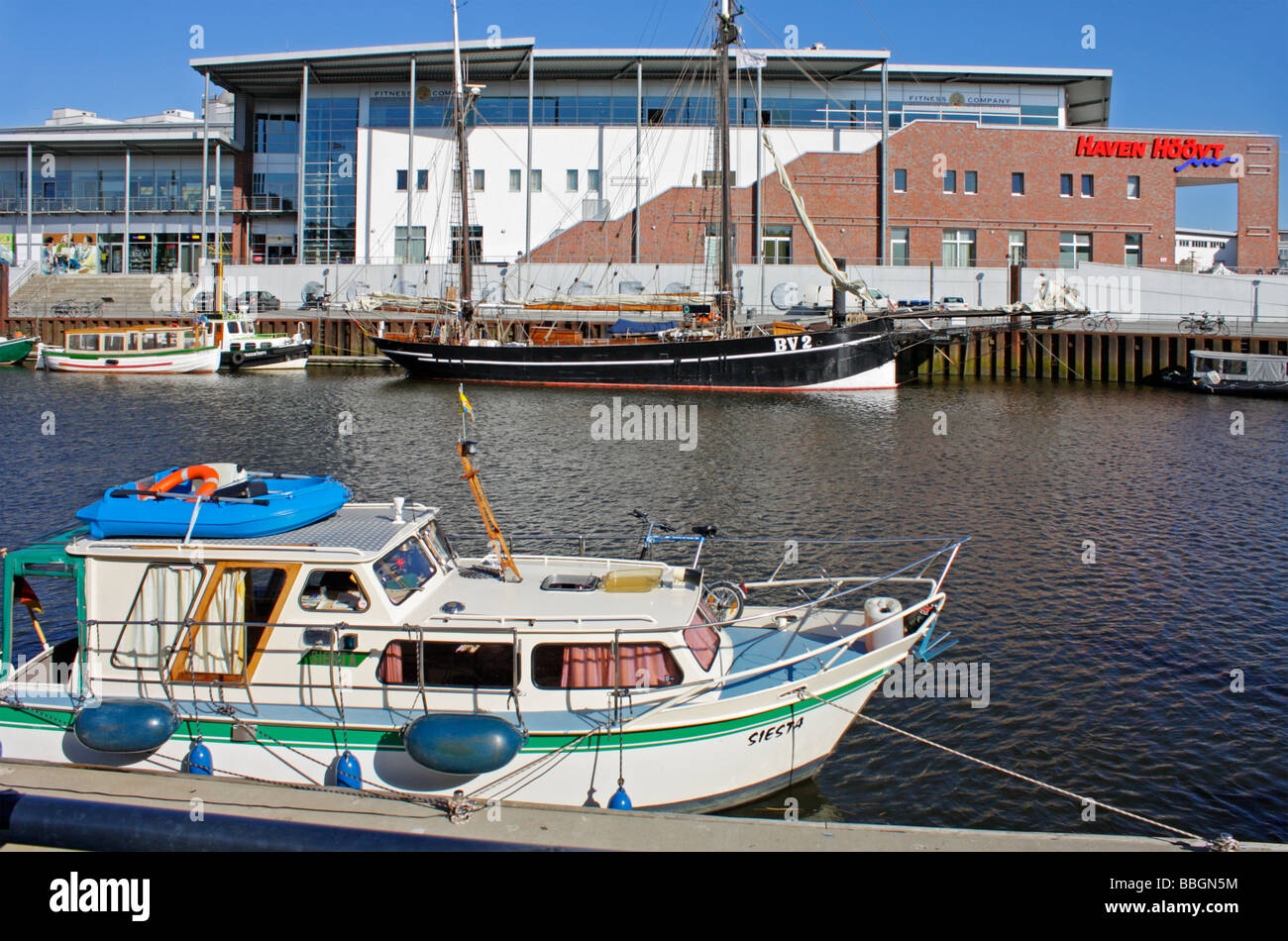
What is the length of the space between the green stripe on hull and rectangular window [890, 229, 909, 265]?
2254 inches

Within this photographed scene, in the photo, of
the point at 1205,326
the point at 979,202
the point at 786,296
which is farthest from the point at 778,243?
the point at 1205,326

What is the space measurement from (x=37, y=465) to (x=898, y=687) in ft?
74.4

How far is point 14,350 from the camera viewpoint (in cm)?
5666

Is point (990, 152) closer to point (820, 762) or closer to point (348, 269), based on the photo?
point (348, 269)

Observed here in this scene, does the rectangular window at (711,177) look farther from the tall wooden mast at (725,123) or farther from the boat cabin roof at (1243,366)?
the boat cabin roof at (1243,366)

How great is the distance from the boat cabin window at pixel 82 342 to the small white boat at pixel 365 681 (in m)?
49.5

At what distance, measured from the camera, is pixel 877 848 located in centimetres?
715

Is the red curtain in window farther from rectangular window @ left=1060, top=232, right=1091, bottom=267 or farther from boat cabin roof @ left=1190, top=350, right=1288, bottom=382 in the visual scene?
rectangular window @ left=1060, top=232, right=1091, bottom=267

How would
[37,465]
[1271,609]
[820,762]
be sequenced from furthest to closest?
[37,465] < [1271,609] < [820,762]

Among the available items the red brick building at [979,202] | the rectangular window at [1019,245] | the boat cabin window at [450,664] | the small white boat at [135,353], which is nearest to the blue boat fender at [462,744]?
the boat cabin window at [450,664]

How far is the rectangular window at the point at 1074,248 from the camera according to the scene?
63719mm

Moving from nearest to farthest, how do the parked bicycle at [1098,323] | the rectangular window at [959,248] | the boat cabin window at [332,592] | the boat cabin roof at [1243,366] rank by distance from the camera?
the boat cabin window at [332,592], the boat cabin roof at [1243,366], the parked bicycle at [1098,323], the rectangular window at [959,248]
